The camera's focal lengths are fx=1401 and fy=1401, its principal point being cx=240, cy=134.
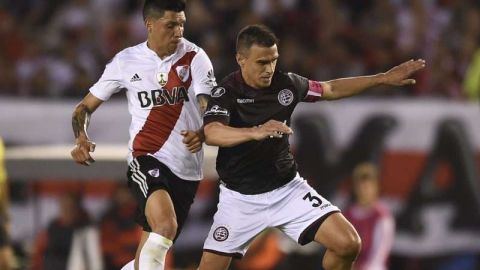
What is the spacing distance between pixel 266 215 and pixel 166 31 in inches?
59.6

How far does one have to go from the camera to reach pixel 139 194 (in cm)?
996

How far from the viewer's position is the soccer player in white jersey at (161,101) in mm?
9945

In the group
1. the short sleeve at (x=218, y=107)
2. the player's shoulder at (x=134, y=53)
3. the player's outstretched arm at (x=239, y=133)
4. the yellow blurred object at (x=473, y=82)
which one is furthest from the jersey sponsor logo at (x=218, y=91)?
the yellow blurred object at (x=473, y=82)

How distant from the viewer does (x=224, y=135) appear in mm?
9453

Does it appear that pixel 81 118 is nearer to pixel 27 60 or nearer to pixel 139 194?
pixel 139 194

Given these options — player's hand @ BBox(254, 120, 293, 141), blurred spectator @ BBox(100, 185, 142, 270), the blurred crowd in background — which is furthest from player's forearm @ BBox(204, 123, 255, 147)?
the blurred crowd in background

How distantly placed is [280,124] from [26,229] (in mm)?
6917

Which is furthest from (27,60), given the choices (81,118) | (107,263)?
(81,118)

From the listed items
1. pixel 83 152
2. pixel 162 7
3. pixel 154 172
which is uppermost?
pixel 162 7

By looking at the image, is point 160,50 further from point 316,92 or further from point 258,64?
point 316,92

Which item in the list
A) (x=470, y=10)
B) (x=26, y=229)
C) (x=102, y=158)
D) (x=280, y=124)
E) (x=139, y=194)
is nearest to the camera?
(x=280, y=124)

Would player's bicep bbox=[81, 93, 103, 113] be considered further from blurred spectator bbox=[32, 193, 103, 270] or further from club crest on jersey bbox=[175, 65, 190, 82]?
blurred spectator bbox=[32, 193, 103, 270]

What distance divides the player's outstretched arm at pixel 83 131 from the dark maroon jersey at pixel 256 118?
88cm

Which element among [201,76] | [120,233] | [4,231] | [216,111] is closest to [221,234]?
[216,111]
